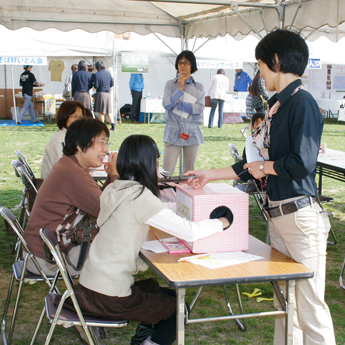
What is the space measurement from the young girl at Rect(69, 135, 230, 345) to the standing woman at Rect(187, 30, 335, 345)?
276 mm

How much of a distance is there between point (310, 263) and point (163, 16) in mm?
5704

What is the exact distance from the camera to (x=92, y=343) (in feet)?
6.20

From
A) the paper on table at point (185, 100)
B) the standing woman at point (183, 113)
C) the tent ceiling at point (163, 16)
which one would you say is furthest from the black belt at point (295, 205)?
the tent ceiling at point (163, 16)

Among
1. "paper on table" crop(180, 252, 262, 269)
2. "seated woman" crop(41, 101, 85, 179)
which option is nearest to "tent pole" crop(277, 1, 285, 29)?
"seated woman" crop(41, 101, 85, 179)

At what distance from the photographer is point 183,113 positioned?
505cm

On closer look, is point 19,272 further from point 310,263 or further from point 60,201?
point 310,263

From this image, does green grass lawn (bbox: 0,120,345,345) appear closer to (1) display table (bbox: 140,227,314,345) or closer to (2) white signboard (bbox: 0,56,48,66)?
(1) display table (bbox: 140,227,314,345)

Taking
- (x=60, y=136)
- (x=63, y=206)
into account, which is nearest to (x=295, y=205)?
(x=63, y=206)

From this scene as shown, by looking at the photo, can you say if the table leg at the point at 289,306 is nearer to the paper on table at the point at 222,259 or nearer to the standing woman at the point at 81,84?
the paper on table at the point at 222,259

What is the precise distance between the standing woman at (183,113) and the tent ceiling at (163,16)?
938mm

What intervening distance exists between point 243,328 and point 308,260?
104 centimetres

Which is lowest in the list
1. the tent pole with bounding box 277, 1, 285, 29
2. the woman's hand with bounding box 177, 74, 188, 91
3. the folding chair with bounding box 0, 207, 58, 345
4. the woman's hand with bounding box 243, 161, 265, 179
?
the folding chair with bounding box 0, 207, 58, 345

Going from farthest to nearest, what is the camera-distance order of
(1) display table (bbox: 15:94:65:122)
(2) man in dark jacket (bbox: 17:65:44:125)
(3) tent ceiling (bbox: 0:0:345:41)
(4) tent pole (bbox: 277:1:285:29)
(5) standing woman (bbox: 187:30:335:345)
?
(1) display table (bbox: 15:94:65:122)
(2) man in dark jacket (bbox: 17:65:44:125)
(3) tent ceiling (bbox: 0:0:345:41)
(4) tent pole (bbox: 277:1:285:29)
(5) standing woman (bbox: 187:30:335:345)

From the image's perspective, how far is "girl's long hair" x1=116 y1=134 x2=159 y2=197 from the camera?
194 cm
